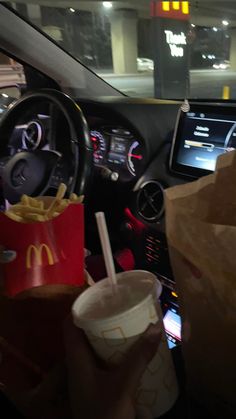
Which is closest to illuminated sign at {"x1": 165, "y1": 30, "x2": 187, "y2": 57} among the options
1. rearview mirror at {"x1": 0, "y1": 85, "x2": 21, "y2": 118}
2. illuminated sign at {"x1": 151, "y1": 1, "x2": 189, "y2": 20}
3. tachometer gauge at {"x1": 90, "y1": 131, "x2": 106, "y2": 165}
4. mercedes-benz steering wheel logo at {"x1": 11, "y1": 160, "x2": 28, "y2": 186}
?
illuminated sign at {"x1": 151, "y1": 1, "x2": 189, "y2": 20}

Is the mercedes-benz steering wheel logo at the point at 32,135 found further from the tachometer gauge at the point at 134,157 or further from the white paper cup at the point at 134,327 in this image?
the white paper cup at the point at 134,327

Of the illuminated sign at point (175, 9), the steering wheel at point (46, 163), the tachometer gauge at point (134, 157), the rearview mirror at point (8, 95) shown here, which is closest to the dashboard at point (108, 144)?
the tachometer gauge at point (134, 157)

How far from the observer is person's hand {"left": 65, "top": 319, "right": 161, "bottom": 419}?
0.52m

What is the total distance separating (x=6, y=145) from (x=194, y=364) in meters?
1.49

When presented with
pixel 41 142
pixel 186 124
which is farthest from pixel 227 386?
pixel 41 142

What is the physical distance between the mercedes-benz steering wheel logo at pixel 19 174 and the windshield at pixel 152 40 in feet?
2.31

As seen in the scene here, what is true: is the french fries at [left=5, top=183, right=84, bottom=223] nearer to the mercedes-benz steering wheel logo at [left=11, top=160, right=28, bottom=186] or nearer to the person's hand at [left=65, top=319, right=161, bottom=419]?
the person's hand at [left=65, top=319, right=161, bottom=419]

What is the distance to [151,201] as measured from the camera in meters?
1.63

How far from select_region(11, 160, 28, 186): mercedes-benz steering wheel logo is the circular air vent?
45cm

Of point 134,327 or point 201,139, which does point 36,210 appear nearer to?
point 134,327

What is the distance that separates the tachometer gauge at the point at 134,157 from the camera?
5.88 feet

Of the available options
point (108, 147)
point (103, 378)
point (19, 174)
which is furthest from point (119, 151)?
point (103, 378)

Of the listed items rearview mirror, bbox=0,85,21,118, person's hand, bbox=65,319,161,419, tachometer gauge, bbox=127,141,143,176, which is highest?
rearview mirror, bbox=0,85,21,118

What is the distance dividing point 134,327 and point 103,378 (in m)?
0.07
